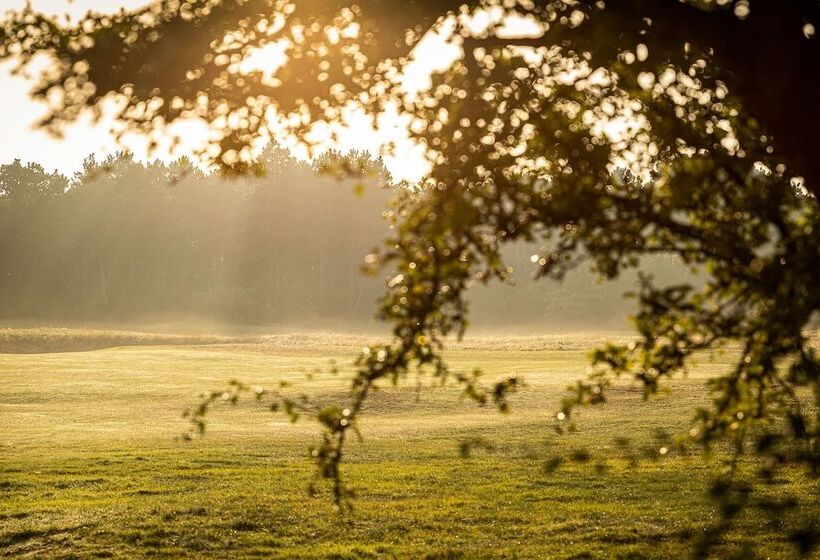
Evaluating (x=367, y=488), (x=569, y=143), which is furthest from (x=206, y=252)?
(x=569, y=143)

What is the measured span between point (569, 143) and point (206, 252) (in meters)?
126

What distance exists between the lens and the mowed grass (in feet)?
43.0

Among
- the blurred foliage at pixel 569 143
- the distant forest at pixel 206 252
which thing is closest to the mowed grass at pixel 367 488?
the blurred foliage at pixel 569 143

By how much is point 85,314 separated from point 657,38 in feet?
379

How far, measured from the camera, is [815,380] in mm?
6117

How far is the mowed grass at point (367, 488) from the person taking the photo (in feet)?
43.0

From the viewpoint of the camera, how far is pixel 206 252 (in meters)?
129

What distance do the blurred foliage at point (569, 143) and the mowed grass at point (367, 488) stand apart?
1.00 m

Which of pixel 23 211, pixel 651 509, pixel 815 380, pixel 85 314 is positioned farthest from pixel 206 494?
pixel 23 211

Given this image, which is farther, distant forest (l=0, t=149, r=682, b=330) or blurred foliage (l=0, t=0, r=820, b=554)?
distant forest (l=0, t=149, r=682, b=330)

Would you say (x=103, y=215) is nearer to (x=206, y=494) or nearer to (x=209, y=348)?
(x=209, y=348)

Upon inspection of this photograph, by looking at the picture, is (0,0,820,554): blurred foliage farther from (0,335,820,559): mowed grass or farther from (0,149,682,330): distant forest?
(0,149,682,330): distant forest

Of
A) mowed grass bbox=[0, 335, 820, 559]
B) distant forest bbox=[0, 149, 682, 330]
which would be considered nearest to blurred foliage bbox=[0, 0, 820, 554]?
mowed grass bbox=[0, 335, 820, 559]

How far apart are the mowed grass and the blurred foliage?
1.00m
